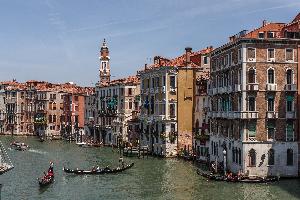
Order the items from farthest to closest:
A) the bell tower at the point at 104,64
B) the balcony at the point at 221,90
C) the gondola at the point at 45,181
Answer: the bell tower at the point at 104,64 → the balcony at the point at 221,90 → the gondola at the point at 45,181

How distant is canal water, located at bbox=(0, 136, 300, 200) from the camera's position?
3266 cm

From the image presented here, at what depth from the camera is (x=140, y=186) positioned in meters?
36.1

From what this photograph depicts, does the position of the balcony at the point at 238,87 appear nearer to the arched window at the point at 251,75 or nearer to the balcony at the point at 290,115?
the arched window at the point at 251,75

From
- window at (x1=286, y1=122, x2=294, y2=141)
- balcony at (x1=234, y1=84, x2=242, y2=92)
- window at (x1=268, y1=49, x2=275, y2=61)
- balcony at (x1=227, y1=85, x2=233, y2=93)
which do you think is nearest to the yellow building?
balcony at (x1=227, y1=85, x2=233, y2=93)

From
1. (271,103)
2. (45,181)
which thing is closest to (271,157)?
(271,103)

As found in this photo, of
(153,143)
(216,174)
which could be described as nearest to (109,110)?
(153,143)

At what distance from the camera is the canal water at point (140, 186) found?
3266 centimetres

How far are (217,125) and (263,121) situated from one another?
6743 millimetres

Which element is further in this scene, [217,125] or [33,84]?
[33,84]

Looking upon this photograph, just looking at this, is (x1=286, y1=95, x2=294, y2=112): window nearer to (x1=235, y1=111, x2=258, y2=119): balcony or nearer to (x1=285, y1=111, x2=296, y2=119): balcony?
(x1=285, y1=111, x2=296, y2=119): balcony

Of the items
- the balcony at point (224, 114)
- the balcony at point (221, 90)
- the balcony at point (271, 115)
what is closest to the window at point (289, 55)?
the balcony at point (271, 115)

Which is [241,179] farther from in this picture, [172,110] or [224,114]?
[172,110]

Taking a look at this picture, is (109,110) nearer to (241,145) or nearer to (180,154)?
(180,154)

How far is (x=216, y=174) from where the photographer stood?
1558 inches
